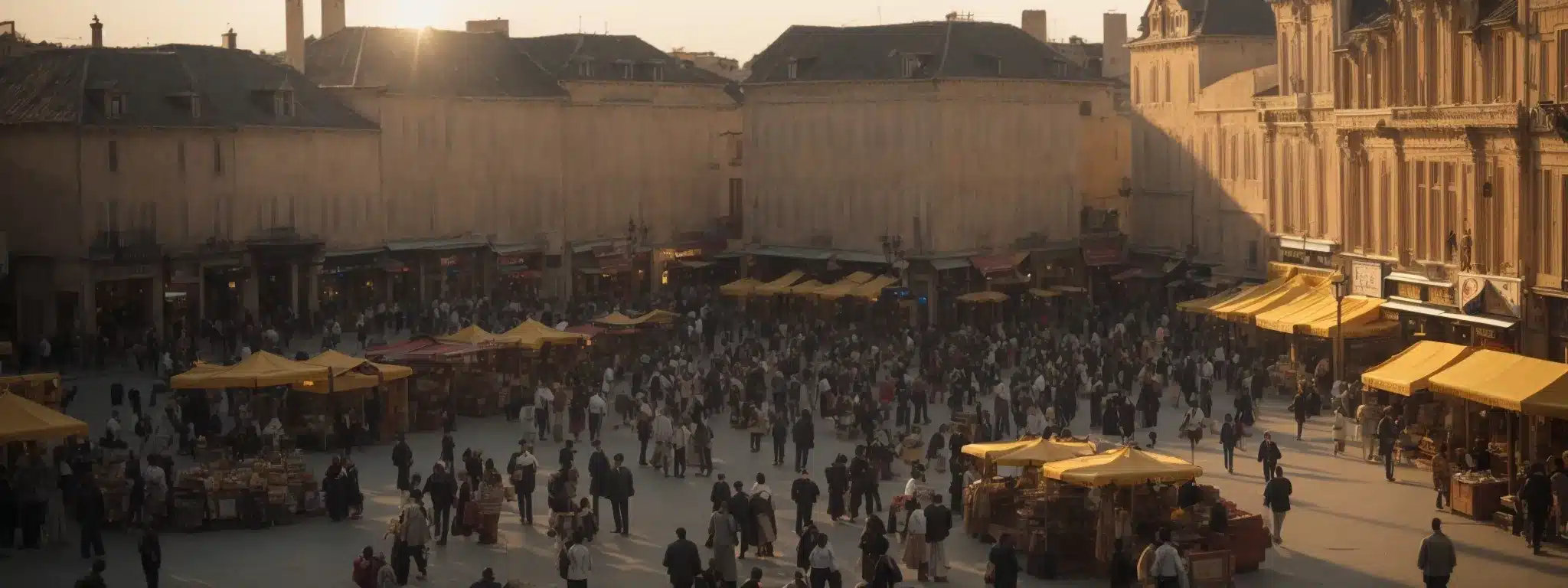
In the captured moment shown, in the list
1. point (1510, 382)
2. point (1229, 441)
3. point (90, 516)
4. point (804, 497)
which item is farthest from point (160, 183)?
point (1510, 382)

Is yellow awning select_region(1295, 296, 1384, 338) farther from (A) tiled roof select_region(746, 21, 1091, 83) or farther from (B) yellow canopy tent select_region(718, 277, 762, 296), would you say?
(A) tiled roof select_region(746, 21, 1091, 83)

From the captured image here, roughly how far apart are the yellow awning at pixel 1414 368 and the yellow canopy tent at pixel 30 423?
21406mm

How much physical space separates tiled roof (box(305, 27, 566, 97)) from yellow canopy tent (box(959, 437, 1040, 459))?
42876 mm

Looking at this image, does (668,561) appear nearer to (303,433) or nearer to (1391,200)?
(303,433)

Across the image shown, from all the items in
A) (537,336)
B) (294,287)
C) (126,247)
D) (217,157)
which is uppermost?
(217,157)

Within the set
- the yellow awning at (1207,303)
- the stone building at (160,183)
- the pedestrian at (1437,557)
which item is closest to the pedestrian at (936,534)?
the pedestrian at (1437,557)

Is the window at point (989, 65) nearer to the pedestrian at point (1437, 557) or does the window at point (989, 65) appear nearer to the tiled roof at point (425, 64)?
the tiled roof at point (425, 64)

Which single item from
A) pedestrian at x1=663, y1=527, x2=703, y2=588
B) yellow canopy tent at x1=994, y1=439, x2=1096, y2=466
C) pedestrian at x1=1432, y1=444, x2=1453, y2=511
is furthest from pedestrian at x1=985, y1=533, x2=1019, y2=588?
pedestrian at x1=1432, y1=444, x2=1453, y2=511

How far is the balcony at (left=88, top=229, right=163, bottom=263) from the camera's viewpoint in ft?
190

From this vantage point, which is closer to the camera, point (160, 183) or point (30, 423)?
point (30, 423)

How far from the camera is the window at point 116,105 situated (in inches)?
2315

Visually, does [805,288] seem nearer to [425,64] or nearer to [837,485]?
[425,64]

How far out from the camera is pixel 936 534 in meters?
27.3

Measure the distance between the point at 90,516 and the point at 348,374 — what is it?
1027cm
